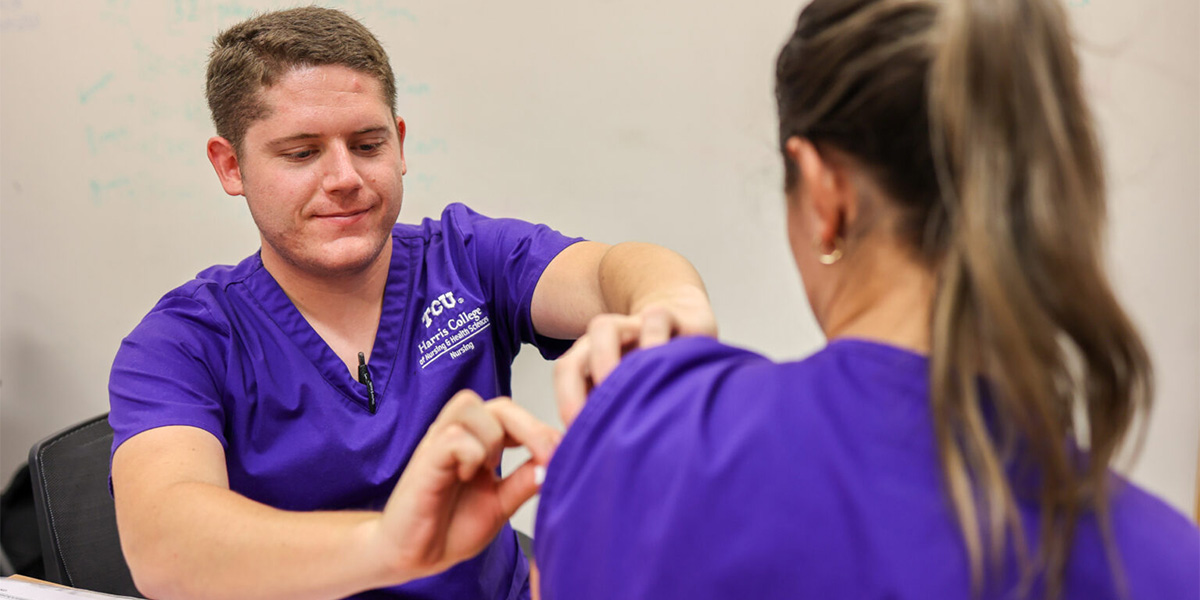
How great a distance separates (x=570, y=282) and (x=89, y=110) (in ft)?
4.71

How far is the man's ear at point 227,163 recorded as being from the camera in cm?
120

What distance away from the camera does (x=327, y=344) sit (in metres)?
1.17

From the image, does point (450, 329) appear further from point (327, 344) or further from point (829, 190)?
point (829, 190)

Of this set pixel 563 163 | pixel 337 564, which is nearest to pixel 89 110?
→ pixel 563 163

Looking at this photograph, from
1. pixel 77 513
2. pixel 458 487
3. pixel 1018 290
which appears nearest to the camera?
pixel 1018 290

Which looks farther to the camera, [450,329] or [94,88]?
[94,88]

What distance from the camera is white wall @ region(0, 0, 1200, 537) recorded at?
63.5 inches

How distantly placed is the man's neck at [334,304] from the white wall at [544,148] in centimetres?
67

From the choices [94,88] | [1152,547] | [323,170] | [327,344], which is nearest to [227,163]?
[323,170]

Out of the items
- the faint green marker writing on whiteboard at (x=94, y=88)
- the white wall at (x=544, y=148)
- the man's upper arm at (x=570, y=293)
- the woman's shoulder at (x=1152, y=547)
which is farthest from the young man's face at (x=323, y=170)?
the faint green marker writing on whiteboard at (x=94, y=88)

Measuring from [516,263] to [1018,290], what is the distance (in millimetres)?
884

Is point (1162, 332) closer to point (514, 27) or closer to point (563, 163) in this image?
point (563, 163)

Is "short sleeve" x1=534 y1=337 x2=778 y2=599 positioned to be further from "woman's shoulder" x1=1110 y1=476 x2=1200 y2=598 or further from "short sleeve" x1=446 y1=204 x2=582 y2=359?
"short sleeve" x1=446 y1=204 x2=582 y2=359

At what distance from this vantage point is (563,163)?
1.80 metres
